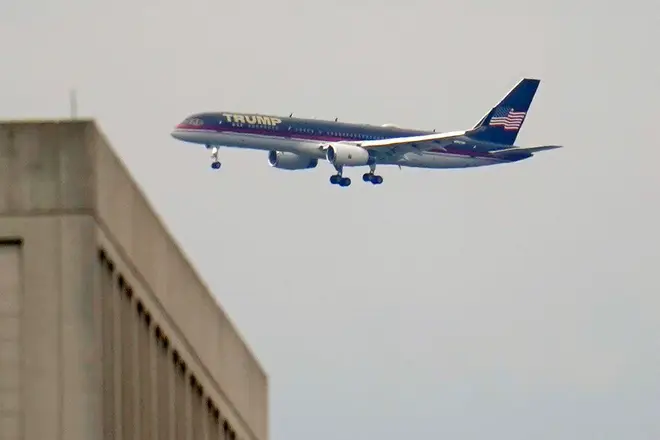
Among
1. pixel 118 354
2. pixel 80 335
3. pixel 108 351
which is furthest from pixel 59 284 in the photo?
pixel 118 354

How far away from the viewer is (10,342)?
31.5m

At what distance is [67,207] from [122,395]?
13.0 ft

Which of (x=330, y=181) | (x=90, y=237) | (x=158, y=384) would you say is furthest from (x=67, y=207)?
(x=330, y=181)

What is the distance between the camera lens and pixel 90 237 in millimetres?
31172

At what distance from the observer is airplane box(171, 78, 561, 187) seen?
10456cm

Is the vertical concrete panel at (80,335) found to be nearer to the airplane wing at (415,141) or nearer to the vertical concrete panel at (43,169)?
the vertical concrete panel at (43,169)

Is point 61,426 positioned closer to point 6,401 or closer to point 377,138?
point 6,401

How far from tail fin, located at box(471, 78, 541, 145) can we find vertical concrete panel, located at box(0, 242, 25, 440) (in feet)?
262

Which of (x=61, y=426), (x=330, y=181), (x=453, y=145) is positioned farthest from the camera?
(x=453, y=145)

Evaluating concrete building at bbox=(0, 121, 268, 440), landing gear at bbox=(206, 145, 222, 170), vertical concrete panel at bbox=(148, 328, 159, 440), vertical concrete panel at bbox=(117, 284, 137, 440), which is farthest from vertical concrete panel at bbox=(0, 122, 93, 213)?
landing gear at bbox=(206, 145, 222, 170)

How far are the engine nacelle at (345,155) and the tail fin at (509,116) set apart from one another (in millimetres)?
8138

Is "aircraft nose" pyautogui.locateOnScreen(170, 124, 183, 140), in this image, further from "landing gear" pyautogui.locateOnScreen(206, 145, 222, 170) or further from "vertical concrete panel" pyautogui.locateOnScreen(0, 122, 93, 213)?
"vertical concrete panel" pyautogui.locateOnScreen(0, 122, 93, 213)

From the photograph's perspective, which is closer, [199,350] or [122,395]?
[122,395]

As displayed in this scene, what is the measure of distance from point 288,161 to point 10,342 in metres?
77.3
